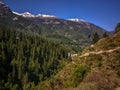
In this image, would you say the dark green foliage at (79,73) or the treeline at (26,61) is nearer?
the dark green foliage at (79,73)

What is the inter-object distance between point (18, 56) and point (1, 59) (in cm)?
1571

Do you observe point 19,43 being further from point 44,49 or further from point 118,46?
point 118,46

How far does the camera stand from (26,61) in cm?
15925

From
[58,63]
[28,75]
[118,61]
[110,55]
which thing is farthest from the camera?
[58,63]

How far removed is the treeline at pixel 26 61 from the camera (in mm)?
134375

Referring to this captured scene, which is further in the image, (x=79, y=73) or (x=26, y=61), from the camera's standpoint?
(x=26, y=61)

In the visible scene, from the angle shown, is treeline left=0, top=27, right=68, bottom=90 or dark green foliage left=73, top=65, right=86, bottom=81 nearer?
dark green foliage left=73, top=65, right=86, bottom=81

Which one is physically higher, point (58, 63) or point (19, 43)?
point (19, 43)

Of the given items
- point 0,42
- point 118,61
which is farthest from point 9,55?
point 118,61

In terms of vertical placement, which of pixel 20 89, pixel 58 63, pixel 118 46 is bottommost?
pixel 20 89

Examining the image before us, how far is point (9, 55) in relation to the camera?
15975 cm

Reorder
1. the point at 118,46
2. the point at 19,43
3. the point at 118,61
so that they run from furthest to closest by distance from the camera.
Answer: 1. the point at 19,43
2. the point at 118,46
3. the point at 118,61

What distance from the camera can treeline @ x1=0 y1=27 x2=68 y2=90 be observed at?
13438 centimetres

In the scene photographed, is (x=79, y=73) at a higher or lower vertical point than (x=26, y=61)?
higher
